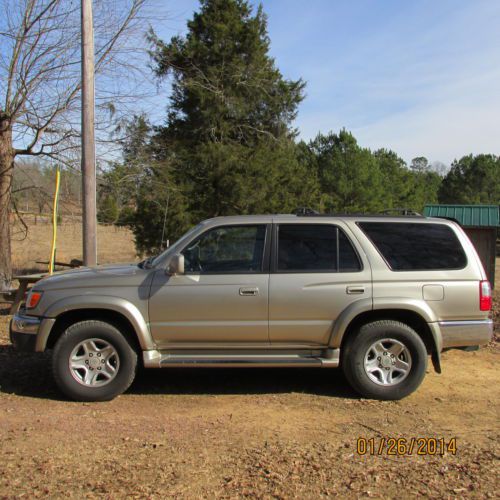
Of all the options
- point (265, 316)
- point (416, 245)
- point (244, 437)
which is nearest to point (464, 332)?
point (416, 245)

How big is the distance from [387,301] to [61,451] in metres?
3.05

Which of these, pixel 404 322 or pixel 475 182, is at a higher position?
pixel 475 182

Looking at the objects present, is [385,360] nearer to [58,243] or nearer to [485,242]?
[485,242]

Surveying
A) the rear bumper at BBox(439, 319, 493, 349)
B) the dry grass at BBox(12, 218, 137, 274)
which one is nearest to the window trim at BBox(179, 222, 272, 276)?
the rear bumper at BBox(439, 319, 493, 349)

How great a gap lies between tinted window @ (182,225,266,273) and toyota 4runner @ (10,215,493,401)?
18mm

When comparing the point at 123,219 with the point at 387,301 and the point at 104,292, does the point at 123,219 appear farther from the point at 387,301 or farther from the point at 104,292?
the point at 387,301

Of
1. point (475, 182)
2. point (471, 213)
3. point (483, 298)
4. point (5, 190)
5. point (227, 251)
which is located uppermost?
point (475, 182)

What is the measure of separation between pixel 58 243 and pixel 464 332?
19615 mm

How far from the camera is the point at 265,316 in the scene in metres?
4.79

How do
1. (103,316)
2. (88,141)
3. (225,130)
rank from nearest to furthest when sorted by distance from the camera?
(103,316), (88,141), (225,130)

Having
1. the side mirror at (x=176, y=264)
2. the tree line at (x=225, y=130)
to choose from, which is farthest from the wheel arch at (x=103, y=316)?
the tree line at (x=225, y=130)

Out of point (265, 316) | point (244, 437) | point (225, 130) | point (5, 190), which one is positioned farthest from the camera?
point (225, 130)
